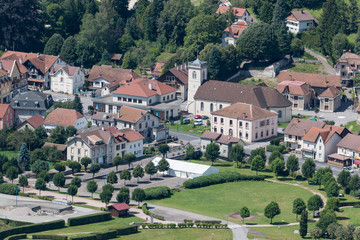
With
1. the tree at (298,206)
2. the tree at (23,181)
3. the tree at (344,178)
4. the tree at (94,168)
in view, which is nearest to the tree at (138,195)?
the tree at (94,168)

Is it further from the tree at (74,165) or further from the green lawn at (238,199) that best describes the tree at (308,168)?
the tree at (74,165)

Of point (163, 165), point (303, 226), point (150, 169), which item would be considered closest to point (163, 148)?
point (163, 165)

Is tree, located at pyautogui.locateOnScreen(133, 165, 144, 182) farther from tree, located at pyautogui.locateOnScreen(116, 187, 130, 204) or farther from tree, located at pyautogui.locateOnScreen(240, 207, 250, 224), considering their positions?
tree, located at pyautogui.locateOnScreen(240, 207, 250, 224)

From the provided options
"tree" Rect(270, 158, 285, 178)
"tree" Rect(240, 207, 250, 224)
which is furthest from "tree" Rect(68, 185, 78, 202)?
"tree" Rect(270, 158, 285, 178)

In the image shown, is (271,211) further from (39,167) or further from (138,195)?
(39,167)

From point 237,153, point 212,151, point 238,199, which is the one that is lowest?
point 238,199

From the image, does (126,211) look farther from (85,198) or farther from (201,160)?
(201,160)
